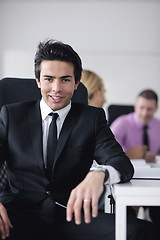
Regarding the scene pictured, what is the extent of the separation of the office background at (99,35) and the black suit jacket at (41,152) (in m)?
3.70

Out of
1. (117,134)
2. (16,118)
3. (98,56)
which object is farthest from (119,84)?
(16,118)

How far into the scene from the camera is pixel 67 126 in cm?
126

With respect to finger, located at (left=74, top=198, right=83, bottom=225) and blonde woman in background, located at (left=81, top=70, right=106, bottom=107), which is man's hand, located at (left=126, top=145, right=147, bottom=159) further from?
finger, located at (left=74, top=198, right=83, bottom=225)

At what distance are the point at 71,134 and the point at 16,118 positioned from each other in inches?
8.5

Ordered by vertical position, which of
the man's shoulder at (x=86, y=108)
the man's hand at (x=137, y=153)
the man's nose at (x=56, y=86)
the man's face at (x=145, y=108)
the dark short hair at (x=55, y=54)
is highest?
the dark short hair at (x=55, y=54)

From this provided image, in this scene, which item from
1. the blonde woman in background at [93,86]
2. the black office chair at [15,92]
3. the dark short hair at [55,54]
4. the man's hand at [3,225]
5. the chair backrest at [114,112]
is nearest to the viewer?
the man's hand at [3,225]

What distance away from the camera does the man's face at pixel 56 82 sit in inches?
48.8

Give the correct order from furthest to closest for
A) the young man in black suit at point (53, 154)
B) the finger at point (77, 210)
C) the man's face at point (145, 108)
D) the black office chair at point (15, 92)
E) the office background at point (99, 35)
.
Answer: the office background at point (99, 35), the man's face at point (145, 108), the black office chair at point (15, 92), the young man in black suit at point (53, 154), the finger at point (77, 210)

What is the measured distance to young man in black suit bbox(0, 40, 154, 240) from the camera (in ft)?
3.75

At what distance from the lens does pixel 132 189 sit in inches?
36.4

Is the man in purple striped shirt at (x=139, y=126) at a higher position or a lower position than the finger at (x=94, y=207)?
lower

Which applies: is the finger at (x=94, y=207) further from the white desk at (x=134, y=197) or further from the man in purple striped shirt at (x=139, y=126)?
the man in purple striped shirt at (x=139, y=126)

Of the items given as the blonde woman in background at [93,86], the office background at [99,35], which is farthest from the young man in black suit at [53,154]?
the office background at [99,35]

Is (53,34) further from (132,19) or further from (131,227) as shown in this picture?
(131,227)
